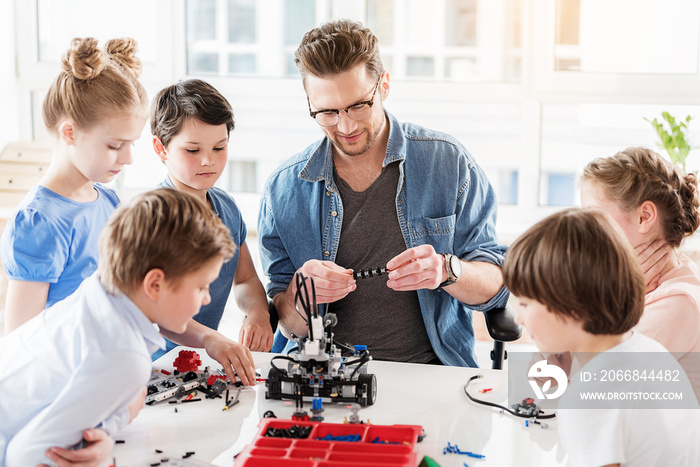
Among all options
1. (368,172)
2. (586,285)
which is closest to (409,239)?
(368,172)

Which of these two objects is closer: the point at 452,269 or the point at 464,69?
the point at 452,269

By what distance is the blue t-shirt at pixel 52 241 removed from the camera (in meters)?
1.65

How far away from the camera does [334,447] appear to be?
129cm

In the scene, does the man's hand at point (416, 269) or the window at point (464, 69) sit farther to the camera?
the window at point (464, 69)

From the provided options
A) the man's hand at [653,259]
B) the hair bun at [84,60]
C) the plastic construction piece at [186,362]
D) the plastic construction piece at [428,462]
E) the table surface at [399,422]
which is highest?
→ the hair bun at [84,60]

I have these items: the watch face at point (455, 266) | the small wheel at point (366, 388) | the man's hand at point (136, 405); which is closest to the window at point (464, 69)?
the watch face at point (455, 266)

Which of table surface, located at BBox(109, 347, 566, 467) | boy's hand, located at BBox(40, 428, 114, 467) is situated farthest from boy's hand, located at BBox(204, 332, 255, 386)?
boy's hand, located at BBox(40, 428, 114, 467)

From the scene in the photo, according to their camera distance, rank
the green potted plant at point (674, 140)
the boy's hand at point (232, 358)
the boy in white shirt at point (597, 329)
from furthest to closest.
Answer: the green potted plant at point (674, 140) → the boy's hand at point (232, 358) → the boy in white shirt at point (597, 329)

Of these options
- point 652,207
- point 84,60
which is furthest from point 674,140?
point 84,60

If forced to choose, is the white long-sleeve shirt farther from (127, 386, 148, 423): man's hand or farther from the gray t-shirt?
the gray t-shirt

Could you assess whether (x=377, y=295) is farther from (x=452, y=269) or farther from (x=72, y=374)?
(x=72, y=374)

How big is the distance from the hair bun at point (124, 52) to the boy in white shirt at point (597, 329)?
1202 millimetres

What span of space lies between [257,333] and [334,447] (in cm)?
68

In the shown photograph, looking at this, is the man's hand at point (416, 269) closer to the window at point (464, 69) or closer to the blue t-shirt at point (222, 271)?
the blue t-shirt at point (222, 271)
